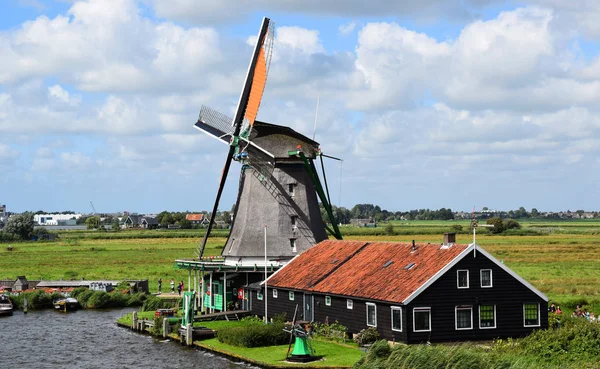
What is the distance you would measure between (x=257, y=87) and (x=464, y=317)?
850 inches

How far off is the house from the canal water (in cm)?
589

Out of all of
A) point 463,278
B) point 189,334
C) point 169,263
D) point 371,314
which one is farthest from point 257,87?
point 169,263

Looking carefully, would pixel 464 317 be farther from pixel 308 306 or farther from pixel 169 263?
pixel 169 263

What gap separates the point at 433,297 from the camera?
3706cm

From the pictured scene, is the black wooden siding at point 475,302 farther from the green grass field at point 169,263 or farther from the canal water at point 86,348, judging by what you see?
the green grass field at point 169,263

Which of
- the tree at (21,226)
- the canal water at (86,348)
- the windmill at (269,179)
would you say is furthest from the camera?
the tree at (21,226)

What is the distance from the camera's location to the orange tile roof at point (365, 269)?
38.0 metres

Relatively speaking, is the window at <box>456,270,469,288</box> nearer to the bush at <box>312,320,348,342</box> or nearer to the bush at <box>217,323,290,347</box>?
the bush at <box>312,320,348,342</box>

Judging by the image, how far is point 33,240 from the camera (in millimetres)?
156250

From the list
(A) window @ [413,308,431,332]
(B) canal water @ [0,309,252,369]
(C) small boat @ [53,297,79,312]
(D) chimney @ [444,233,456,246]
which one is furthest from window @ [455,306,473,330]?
(C) small boat @ [53,297,79,312]

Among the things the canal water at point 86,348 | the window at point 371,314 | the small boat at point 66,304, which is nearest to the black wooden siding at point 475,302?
the window at point 371,314

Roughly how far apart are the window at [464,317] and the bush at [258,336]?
312 inches

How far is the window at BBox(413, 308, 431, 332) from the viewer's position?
36.6 meters

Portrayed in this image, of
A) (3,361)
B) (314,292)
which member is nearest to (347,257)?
(314,292)
